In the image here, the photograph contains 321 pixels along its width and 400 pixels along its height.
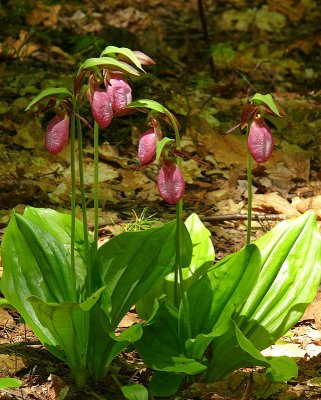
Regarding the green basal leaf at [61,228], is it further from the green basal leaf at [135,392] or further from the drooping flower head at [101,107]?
the drooping flower head at [101,107]

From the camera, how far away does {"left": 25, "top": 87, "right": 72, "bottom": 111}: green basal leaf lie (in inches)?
78.0

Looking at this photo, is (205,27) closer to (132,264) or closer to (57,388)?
Result: (132,264)

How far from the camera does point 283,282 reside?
7.83 feet

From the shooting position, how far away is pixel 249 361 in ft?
7.54

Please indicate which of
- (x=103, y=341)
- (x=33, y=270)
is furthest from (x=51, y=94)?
(x=103, y=341)

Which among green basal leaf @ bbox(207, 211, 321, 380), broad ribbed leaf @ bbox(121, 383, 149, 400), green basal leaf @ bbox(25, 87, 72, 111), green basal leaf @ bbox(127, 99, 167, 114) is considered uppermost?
green basal leaf @ bbox(25, 87, 72, 111)

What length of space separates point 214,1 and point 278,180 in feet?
10.4

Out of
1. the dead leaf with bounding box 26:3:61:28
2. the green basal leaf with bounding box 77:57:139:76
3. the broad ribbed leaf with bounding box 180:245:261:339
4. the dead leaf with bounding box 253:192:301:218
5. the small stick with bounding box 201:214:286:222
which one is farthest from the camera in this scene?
the dead leaf with bounding box 26:3:61:28

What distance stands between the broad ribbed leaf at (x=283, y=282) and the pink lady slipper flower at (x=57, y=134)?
2.61 ft

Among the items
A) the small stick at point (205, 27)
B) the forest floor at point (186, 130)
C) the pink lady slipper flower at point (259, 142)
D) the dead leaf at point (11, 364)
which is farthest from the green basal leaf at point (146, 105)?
the small stick at point (205, 27)

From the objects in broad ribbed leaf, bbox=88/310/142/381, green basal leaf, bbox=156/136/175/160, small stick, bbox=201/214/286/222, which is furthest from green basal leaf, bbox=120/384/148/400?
small stick, bbox=201/214/286/222

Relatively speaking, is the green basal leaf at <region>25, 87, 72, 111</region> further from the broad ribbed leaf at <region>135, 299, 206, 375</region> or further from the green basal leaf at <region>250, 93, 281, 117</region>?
the broad ribbed leaf at <region>135, 299, 206, 375</region>

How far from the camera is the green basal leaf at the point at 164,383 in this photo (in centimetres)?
229

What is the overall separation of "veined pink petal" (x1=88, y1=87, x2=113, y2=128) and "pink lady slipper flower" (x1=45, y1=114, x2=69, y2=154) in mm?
127
